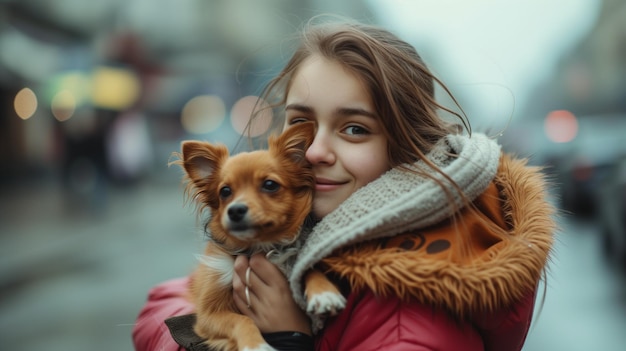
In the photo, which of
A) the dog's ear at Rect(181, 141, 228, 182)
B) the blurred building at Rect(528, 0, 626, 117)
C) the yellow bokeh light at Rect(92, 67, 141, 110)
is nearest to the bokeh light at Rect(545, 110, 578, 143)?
the dog's ear at Rect(181, 141, 228, 182)

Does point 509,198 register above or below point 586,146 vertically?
above

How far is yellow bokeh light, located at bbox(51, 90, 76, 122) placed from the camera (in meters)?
20.3

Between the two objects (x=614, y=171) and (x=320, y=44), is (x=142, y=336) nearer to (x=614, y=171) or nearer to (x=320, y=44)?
(x=320, y=44)

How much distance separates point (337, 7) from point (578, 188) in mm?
48783

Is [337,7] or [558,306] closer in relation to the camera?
[558,306]

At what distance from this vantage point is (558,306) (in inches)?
255

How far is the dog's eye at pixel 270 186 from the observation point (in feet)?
7.17

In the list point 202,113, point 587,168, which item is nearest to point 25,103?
point 202,113

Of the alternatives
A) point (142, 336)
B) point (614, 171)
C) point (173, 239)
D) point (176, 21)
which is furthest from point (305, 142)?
point (176, 21)

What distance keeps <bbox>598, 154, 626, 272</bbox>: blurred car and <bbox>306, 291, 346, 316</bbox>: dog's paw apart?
723cm

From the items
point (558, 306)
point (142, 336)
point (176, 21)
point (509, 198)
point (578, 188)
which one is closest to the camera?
point (509, 198)

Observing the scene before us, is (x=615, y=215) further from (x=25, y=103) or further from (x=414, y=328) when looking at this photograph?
(x=25, y=103)

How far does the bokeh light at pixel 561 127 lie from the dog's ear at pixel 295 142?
14085mm

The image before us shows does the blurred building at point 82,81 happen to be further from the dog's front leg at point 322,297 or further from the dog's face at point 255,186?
the dog's front leg at point 322,297
